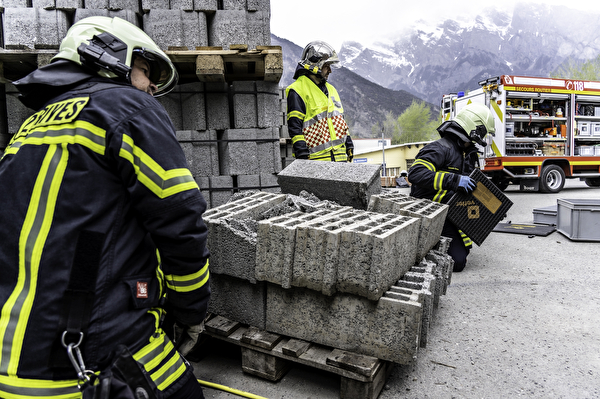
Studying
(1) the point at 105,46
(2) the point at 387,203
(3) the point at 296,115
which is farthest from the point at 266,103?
(1) the point at 105,46

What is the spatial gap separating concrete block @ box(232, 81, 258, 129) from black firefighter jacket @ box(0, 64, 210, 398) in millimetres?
2965

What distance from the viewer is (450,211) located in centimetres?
475

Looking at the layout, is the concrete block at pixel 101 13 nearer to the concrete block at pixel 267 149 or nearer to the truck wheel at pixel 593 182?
the concrete block at pixel 267 149

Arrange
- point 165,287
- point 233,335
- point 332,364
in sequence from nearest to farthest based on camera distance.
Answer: point 165,287
point 332,364
point 233,335

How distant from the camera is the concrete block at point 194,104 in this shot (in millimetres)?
4402

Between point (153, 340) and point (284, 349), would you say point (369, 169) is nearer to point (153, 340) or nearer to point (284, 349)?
point (284, 349)

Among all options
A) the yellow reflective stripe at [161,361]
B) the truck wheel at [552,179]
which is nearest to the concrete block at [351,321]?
the yellow reflective stripe at [161,361]

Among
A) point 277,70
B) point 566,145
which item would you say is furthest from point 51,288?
point 566,145

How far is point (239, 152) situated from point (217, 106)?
585 mm

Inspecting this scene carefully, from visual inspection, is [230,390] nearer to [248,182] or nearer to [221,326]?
[221,326]

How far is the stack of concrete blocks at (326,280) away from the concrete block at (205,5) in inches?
107

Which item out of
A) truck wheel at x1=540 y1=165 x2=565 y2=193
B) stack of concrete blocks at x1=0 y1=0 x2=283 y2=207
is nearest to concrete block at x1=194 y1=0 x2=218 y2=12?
stack of concrete blocks at x1=0 y1=0 x2=283 y2=207

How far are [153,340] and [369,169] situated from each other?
2.68m

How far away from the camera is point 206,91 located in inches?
175
